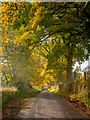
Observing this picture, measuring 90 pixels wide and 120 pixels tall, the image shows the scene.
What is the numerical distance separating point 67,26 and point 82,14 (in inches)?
49.2

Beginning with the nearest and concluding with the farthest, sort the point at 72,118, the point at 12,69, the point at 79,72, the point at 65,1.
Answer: the point at 72,118 < the point at 65,1 < the point at 12,69 < the point at 79,72

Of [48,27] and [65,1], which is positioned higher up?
[65,1]

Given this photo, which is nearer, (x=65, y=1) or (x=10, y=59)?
(x=65, y=1)

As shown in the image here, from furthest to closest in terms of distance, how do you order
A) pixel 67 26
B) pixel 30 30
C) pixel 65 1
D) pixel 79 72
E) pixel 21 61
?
1. pixel 79 72
2. pixel 21 61
3. pixel 67 26
4. pixel 30 30
5. pixel 65 1

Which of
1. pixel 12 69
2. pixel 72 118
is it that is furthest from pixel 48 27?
pixel 12 69

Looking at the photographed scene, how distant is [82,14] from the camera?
10578mm

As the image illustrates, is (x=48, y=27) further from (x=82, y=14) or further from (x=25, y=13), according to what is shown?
(x=82, y=14)

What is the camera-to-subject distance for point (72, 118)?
26.1 feet

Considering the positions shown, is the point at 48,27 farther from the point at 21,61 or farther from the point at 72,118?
the point at 21,61

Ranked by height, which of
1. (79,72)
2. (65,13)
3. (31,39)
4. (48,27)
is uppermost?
(65,13)

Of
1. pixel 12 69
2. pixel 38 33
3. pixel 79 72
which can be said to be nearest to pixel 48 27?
pixel 38 33

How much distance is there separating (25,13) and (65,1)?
103 inches

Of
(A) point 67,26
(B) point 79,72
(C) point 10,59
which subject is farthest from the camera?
(B) point 79,72

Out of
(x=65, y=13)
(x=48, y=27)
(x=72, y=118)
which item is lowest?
(x=72, y=118)
